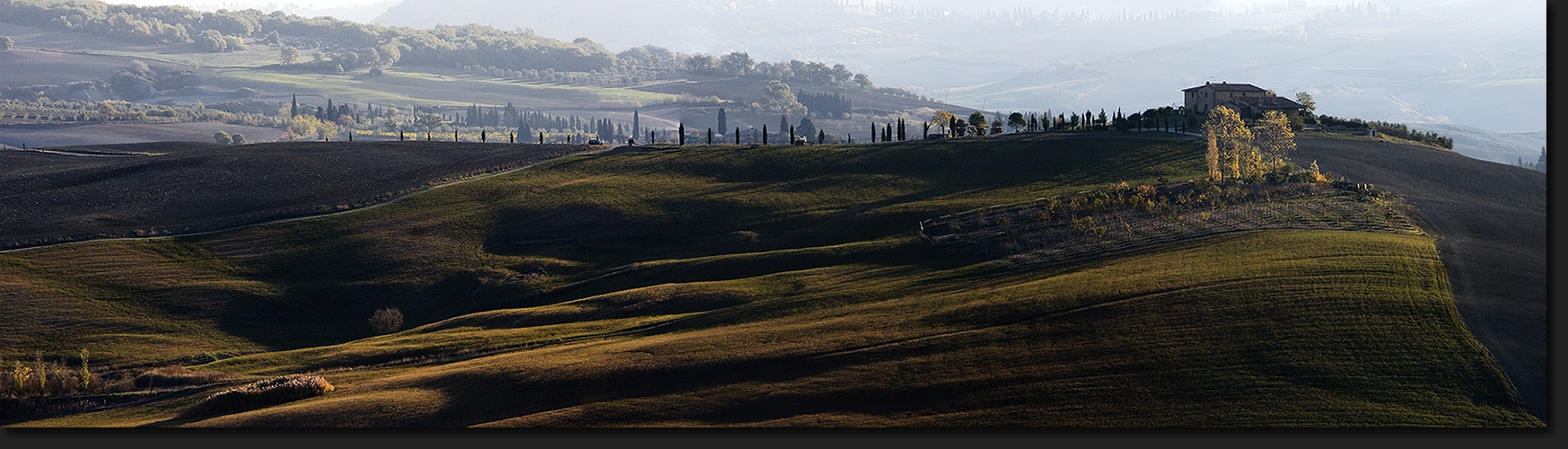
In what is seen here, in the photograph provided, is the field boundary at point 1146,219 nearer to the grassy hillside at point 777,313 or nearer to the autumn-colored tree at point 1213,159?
the grassy hillside at point 777,313

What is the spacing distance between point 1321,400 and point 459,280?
231 ft

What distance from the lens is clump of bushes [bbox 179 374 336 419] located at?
62.2 meters

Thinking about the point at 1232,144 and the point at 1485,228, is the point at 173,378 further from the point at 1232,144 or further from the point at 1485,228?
the point at 1232,144

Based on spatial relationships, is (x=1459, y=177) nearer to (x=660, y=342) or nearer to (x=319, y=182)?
(x=660, y=342)

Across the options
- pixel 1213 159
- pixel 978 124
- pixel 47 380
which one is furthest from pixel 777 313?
pixel 978 124

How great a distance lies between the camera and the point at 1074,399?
52.4m

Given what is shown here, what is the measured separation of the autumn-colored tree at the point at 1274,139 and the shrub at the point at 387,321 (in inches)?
3196

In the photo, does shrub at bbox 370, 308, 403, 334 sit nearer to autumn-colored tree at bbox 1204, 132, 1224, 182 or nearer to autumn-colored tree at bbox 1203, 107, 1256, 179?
autumn-colored tree at bbox 1204, 132, 1224, 182

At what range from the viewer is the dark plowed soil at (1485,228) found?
2185 inches

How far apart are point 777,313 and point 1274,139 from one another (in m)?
66.7

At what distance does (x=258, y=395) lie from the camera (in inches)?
2512

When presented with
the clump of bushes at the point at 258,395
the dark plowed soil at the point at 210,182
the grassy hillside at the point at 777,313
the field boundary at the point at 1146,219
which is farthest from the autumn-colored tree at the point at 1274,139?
the clump of bushes at the point at 258,395

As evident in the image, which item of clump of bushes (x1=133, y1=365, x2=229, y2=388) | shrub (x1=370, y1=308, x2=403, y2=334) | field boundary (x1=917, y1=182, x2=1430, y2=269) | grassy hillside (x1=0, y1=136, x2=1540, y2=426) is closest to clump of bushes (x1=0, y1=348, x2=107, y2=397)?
clump of bushes (x1=133, y1=365, x2=229, y2=388)

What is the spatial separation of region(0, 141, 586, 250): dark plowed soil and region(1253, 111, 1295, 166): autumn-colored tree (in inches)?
3379
